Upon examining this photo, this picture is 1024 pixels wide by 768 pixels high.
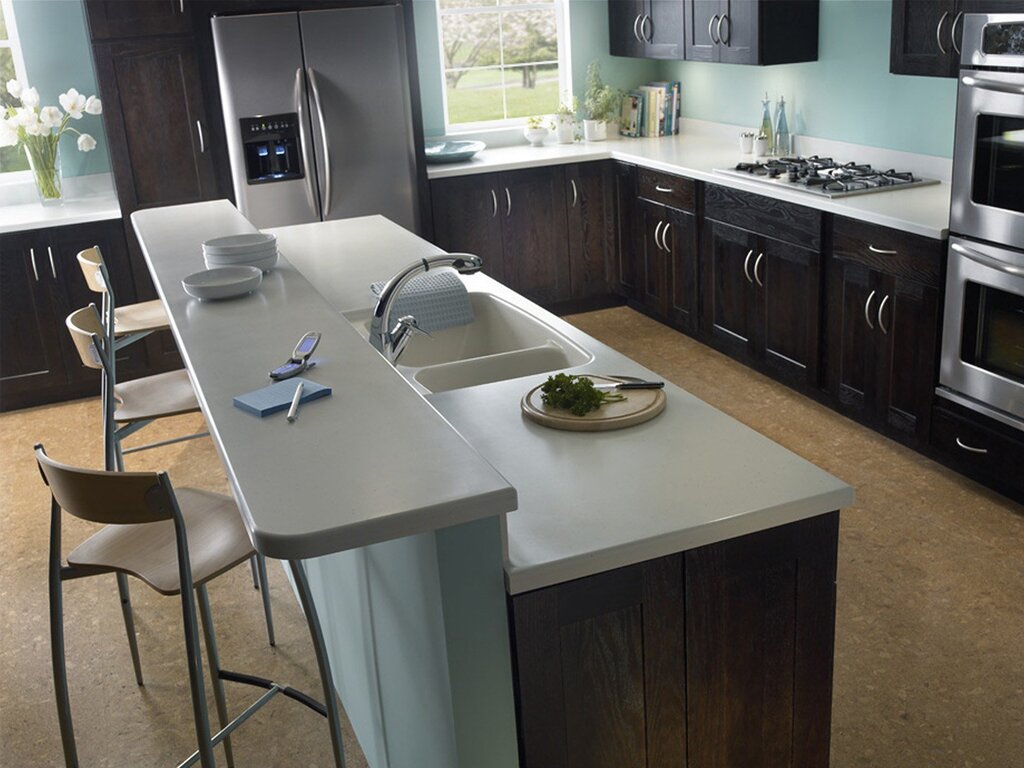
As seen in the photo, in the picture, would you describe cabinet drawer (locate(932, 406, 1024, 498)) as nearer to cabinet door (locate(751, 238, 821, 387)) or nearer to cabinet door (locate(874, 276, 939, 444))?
cabinet door (locate(874, 276, 939, 444))

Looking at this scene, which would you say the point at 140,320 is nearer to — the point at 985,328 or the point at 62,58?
the point at 62,58

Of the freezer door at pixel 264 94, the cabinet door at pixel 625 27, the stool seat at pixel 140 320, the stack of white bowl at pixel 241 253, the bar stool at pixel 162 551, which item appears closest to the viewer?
the bar stool at pixel 162 551

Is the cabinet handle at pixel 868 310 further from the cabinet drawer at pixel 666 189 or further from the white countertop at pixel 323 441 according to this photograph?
the white countertop at pixel 323 441

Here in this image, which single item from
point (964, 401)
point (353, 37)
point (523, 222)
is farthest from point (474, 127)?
point (964, 401)

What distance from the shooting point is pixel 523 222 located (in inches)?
222

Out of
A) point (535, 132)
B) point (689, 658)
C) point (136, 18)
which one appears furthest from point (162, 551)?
point (535, 132)

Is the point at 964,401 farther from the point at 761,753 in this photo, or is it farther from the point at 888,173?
the point at 761,753

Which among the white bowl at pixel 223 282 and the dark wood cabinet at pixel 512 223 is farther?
the dark wood cabinet at pixel 512 223

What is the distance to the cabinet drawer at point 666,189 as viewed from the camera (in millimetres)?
5078

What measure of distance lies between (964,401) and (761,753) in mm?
2039

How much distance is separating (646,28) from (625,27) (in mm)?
260

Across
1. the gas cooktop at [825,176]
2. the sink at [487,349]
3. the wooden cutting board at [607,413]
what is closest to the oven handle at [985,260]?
the gas cooktop at [825,176]

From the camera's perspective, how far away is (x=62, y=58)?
523 cm

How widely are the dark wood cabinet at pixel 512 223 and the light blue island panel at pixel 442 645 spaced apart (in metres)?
3.47
